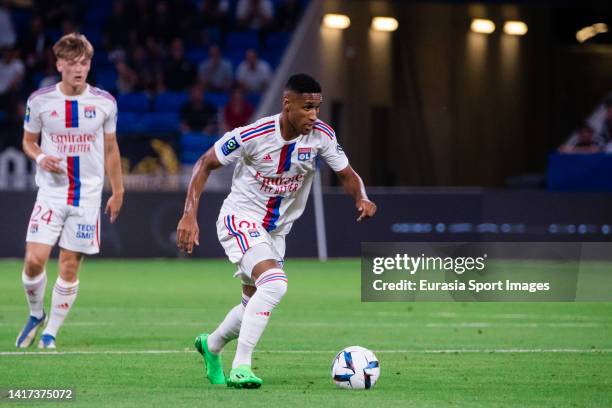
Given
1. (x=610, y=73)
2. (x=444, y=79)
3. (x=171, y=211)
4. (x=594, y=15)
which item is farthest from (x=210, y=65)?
(x=610, y=73)

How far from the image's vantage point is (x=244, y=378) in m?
7.76

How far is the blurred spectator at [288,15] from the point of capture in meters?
25.6

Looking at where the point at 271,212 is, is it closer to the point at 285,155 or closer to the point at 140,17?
the point at 285,155

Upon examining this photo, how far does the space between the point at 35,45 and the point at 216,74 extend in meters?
3.68

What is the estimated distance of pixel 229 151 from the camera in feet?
26.6

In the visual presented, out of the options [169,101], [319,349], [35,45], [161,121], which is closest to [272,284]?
[319,349]

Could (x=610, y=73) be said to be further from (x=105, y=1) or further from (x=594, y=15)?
(x=105, y=1)

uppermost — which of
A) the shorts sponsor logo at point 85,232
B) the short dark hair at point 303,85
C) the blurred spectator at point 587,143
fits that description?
the short dark hair at point 303,85

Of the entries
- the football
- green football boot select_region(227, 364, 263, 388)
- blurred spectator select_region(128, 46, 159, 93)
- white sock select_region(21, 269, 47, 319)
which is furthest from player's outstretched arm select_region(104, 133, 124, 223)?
blurred spectator select_region(128, 46, 159, 93)

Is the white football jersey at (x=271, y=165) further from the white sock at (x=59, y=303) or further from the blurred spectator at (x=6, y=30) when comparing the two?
the blurred spectator at (x=6, y=30)

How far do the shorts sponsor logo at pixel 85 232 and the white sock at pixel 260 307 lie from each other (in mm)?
2622

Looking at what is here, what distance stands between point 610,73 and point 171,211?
45.4 ft

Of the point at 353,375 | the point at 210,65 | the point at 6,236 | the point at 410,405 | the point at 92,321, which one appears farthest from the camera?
the point at 210,65

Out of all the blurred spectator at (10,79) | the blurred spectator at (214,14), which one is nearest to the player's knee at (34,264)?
the blurred spectator at (10,79)
